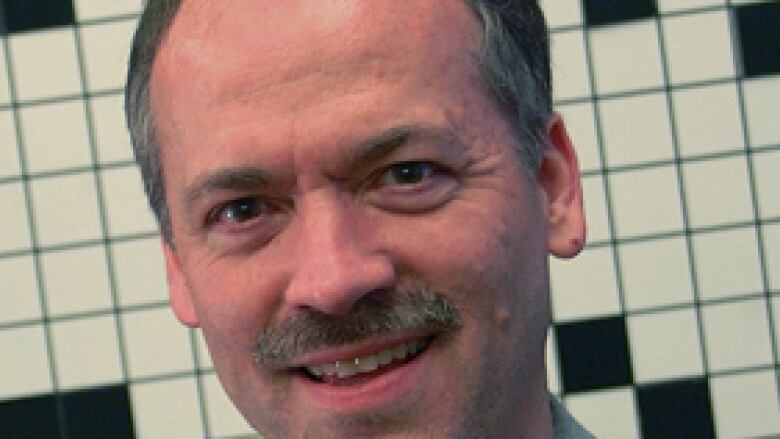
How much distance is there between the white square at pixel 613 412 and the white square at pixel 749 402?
0.62 ft

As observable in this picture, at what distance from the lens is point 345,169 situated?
131cm

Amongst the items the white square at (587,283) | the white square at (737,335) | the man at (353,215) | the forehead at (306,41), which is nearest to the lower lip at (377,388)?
the man at (353,215)

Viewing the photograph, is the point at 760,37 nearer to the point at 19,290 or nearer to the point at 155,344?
the point at 155,344

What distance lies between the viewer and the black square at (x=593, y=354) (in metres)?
3.23

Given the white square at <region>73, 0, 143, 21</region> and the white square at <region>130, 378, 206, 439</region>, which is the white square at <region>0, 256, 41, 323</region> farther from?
the white square at <region>73, 0, 143, 21</region>

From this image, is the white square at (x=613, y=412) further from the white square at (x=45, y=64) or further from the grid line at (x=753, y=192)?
the white square at (x=45, y=64)

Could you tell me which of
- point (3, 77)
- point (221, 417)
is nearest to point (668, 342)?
point (221, 417)

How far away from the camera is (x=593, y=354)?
10.7 ft

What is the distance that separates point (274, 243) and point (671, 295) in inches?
79.4

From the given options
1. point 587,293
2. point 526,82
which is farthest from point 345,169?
point 587,293

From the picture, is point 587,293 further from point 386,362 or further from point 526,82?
point 386,362

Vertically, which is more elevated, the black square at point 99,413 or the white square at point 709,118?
the white square at point 709,118

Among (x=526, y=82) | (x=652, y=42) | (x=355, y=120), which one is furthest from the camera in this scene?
(x=652, y=42)

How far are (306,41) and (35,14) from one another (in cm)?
207
